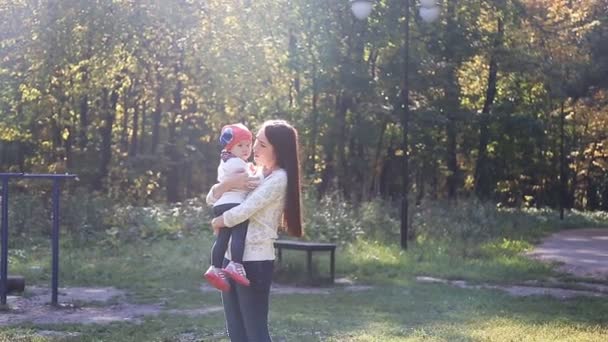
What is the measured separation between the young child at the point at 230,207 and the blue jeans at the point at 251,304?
76 millimetres

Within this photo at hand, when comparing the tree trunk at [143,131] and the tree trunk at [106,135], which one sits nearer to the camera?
the tree trunk at [106,135]

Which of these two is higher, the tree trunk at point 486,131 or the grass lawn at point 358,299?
the tree trunk at point 486,131

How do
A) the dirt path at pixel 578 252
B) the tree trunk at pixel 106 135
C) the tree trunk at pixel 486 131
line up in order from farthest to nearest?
the tree trunk at pixel 106 135
the tree trunk at pixel 486 131
the dirt path at pixel 578 252

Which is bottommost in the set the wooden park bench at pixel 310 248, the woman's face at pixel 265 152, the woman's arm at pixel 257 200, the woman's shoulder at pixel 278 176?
the wooden park bench at pixel 310 248

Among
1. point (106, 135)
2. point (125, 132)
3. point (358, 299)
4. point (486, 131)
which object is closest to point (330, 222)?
point (358, 299)

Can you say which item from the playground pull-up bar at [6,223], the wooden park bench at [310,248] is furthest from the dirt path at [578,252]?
the playground pull-up bar at [6,223]

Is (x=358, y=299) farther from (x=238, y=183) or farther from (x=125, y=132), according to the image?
(x=125, y=132)

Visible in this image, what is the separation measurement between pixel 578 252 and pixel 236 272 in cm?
1868

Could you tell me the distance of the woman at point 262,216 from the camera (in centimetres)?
620

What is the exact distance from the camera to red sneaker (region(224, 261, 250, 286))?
607cm

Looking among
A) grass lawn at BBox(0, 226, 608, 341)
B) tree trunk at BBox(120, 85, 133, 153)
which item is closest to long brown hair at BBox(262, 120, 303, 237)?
grass lawn at BBox(0, 226, 608, 341)

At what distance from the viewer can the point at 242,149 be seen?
6332mm

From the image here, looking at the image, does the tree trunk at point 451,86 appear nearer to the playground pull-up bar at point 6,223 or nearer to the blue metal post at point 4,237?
the playground pull-up bar at point 6,223

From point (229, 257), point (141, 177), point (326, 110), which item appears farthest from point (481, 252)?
point (141, 177)
